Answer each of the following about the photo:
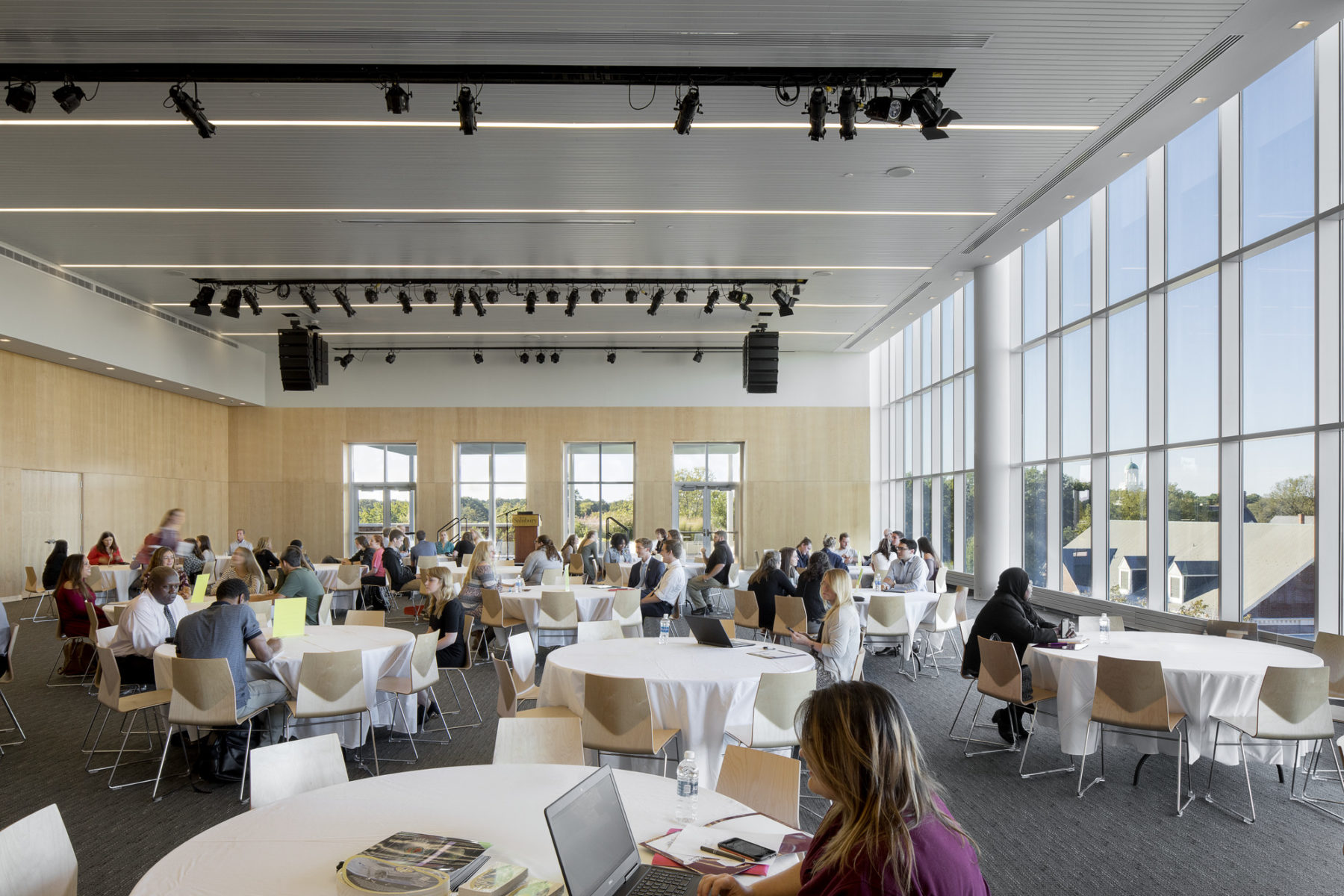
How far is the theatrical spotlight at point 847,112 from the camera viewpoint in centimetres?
684

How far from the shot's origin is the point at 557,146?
813 centimetres

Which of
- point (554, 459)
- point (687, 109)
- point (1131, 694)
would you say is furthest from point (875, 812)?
point (554, 459)

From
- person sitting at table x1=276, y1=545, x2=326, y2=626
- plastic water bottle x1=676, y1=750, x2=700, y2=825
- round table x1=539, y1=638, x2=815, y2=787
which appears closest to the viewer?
plastic water bottle x1=676, y1=750, x2=700, y2=825

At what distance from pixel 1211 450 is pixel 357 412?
17274 mm

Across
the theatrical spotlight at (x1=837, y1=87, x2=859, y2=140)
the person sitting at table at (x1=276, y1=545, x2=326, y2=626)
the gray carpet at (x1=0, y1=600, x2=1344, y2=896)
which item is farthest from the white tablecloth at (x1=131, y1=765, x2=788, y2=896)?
the theatrical spotlight at (x1=837, y1=87, x2=859, y2=140)

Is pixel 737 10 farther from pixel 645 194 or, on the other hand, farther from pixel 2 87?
pixel 2 87

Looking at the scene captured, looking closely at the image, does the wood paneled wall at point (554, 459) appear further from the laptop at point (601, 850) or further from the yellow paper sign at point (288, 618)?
the laptop at point (601, 850)

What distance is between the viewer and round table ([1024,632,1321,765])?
5.20 meters

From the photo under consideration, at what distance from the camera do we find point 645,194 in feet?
31.2

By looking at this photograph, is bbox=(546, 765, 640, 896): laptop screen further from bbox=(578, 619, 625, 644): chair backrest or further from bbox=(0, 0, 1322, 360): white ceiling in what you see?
bbox=(0, 0, 1322, 360): white ceiling

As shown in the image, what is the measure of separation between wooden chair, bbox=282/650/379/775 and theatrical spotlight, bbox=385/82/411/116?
4.02 metres

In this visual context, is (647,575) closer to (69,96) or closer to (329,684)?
(329,684)

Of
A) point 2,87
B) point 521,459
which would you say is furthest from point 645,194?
point 521,459

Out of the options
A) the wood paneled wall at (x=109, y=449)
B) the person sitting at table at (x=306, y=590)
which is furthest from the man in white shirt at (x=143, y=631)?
the wood paneled wall at (x=109, y=449)
